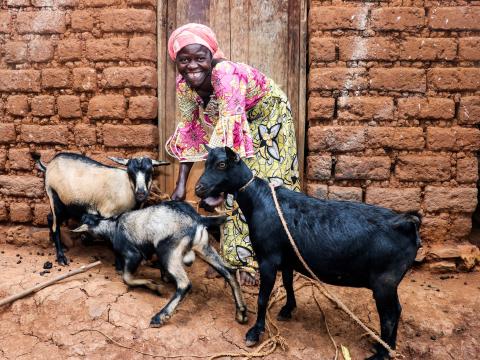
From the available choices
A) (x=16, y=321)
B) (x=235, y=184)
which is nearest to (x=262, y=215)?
(x=235, y=184)

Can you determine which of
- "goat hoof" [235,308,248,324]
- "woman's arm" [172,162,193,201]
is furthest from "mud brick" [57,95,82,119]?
"goat hoof" [235,308,248,324]

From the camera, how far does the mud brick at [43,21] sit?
13.9 ft

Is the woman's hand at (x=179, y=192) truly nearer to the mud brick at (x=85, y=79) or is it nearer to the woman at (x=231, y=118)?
the woman at (x=231, y=118)

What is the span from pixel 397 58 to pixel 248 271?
7.33ft

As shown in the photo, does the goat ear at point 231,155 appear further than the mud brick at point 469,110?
No

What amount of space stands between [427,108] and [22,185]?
3.77 meters

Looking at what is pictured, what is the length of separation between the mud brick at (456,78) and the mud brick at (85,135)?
3061 mm

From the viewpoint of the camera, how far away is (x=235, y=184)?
3.07 meters

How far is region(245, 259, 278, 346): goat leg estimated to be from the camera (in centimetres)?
304

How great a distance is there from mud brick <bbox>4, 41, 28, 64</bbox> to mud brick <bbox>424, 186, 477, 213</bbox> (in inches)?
152

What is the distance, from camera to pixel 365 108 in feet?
13.4

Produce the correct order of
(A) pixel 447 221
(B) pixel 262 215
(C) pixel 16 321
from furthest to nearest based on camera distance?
1. (A) pixel 447 221
2. (C) pixel 16 321
3. (B) pixel 262 215

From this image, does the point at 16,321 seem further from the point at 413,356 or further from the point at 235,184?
the point at 413,356

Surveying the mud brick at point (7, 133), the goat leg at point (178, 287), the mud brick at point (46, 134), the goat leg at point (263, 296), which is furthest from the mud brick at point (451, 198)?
the mud brick at point (7, 133)
